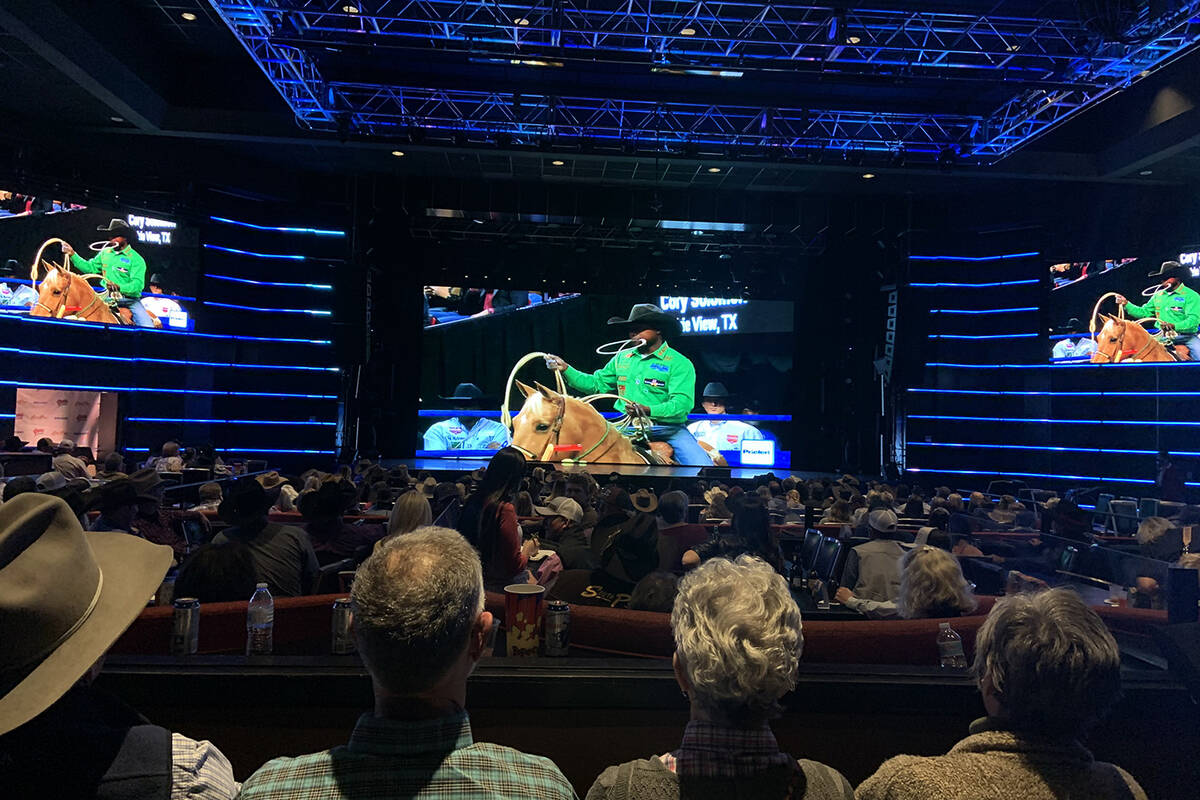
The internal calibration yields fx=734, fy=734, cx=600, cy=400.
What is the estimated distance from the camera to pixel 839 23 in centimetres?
754

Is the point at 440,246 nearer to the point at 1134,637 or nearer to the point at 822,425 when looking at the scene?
the point at 822,425

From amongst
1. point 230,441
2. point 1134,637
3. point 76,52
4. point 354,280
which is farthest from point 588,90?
point 1134,637

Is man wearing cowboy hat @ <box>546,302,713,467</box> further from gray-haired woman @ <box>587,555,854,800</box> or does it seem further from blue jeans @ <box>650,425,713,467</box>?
gray-haired woman @ <box>587,555,854,800</box>

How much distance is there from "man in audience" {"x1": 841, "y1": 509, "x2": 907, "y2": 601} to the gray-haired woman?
282 centimetres

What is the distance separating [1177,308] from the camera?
36.3 feet

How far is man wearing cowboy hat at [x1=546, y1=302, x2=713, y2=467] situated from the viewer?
1405 centimetres

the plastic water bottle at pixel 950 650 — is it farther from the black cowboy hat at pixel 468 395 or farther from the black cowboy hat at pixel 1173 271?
the black cowboy hat at pixel 468 395

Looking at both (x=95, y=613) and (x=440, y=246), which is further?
(x=440, y=246)

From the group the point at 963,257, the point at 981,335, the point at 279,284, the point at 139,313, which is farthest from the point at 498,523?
the point at 963,257

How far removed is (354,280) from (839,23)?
28.9 feet

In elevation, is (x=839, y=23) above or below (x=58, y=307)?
above

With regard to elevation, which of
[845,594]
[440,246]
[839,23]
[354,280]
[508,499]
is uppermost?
[839,23]

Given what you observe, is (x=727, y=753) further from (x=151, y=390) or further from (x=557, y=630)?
(x=151, y=390)
